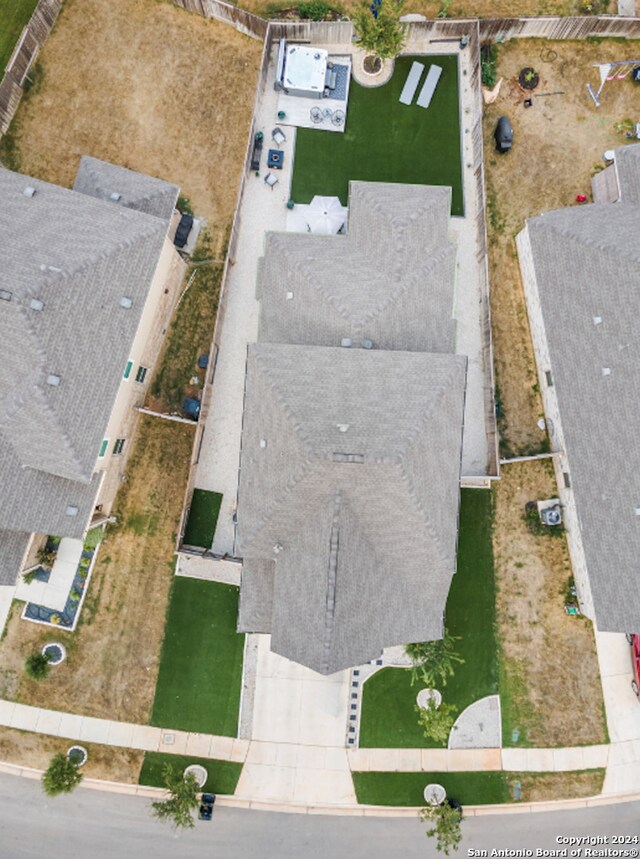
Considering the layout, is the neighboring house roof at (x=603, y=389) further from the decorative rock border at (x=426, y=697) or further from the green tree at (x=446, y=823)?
the green tree at (x=446, y=823)

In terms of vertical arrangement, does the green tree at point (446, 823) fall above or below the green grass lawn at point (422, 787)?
below

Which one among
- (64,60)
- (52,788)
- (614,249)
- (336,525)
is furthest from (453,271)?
(52,788)

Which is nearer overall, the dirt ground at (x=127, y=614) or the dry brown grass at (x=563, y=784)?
the dry brown grass at (x=563, y=784)

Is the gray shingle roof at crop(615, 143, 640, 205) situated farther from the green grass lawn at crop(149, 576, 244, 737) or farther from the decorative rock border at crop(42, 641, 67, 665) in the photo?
the decorative rock border at crop(42, 641, 67, 665)

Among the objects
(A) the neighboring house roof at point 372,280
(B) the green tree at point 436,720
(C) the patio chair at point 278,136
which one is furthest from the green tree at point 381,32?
(B) the green tree at point 436,720

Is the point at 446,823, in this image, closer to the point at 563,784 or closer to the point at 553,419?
the point at 563,784

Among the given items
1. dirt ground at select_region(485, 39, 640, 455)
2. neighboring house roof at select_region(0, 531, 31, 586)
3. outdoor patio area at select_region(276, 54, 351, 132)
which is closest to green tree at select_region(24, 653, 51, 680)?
neighboring house roof at select_region(0, 531, 31, 586)

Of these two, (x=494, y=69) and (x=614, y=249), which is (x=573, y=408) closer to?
(x=614, y=249)
